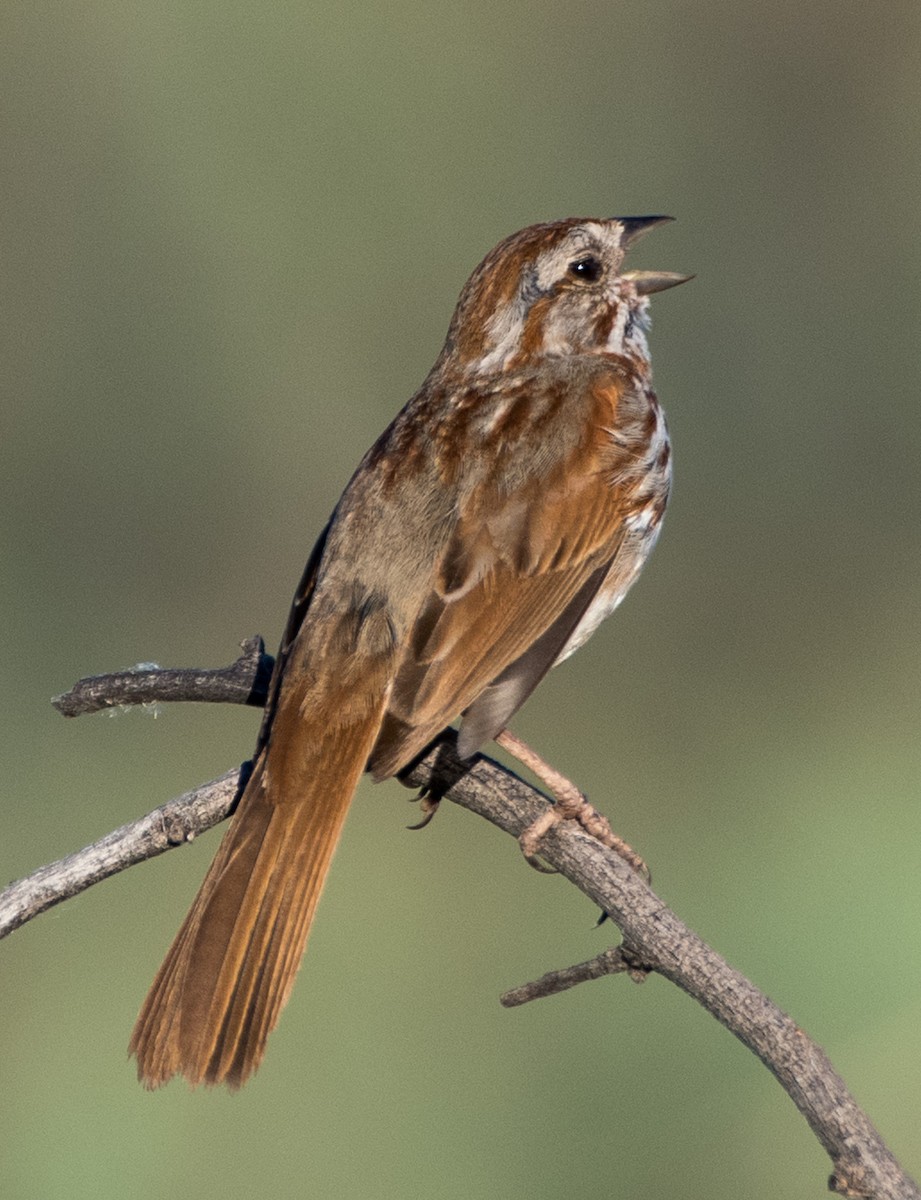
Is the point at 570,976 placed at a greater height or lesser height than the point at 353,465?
lesser

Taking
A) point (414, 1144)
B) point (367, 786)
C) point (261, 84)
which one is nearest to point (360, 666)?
point (414, 1144)

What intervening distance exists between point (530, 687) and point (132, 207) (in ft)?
14.3

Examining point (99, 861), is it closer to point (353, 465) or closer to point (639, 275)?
point (639, 275)

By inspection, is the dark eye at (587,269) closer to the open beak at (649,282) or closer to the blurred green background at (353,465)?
the open beak at (649,282)

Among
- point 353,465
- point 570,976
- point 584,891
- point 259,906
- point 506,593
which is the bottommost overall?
point 570,976

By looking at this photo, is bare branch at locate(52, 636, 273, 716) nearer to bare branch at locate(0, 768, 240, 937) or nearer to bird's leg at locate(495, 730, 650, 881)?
bare branch at locate(0, 768, 240, 937)

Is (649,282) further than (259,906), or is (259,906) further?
(649,282)

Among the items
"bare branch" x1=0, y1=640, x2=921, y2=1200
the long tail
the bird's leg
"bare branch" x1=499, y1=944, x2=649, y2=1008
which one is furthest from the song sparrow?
"bare branch" x1=499, y1=944, x2=649, y2=1008

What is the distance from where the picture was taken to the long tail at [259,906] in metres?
3.06

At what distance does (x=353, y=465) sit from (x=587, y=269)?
7.68 feet

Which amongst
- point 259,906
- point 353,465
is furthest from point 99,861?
point 353,465

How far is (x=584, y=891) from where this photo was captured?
305 cm

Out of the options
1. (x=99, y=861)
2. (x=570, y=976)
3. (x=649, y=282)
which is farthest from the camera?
(x=649, y=282)

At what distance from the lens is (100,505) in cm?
649
